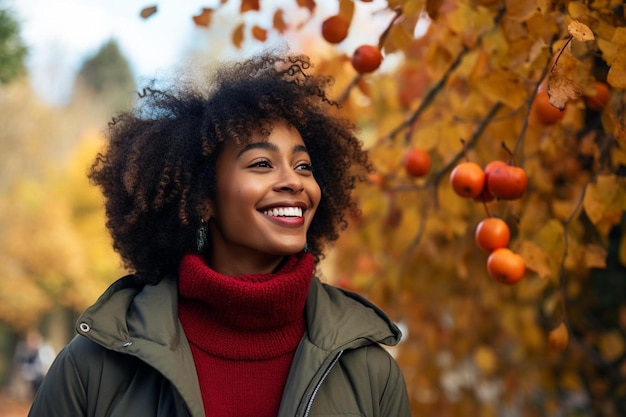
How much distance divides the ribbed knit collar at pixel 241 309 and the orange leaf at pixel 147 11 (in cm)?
87

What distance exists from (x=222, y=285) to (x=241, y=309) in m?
0.08

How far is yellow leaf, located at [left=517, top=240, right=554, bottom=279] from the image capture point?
2.34 m

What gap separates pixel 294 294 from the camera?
6.62 ft

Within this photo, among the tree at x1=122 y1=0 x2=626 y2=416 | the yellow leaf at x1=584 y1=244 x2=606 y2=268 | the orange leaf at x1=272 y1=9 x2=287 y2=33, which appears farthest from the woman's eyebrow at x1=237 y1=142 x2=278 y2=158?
the yellow leaf at x1=584 y1=244 x2=606 y2=268

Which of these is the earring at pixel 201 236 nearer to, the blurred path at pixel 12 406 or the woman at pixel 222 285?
the woman at pixel 222 285

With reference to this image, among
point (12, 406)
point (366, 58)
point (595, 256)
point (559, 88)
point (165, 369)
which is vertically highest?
point (559, 88)

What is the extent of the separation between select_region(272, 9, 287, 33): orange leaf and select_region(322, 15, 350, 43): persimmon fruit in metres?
0.32

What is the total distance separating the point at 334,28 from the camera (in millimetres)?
2559

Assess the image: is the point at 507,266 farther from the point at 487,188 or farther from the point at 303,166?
the point at 303,166

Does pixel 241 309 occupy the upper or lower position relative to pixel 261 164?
lower

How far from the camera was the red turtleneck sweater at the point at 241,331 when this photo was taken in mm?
1934

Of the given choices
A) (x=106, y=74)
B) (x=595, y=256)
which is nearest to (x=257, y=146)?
(x=595, y=256)

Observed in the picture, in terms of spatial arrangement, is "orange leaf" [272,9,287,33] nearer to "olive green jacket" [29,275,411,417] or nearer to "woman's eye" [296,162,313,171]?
"woman's eye" [296,162,313,171]

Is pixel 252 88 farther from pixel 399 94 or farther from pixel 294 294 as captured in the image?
pixel 399 94
